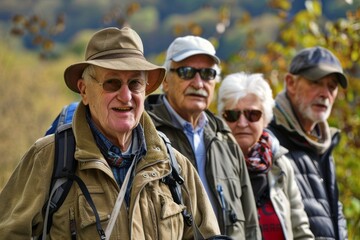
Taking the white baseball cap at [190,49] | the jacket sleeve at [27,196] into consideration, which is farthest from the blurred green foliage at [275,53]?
the jacket sleeve at [27,196]

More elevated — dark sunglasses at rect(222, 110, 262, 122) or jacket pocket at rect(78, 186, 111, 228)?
dark sunglasses at rect(222, 110, 262, 122)

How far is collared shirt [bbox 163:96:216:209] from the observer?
475 cm

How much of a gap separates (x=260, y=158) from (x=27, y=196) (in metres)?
2.15

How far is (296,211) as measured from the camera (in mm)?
5430

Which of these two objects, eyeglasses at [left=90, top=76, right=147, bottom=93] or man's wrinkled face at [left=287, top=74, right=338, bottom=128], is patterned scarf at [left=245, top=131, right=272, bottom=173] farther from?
eyeglasses at [left=90, top=76, right=147, bottom=93]

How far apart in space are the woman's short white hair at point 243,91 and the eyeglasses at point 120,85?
1.73 meters

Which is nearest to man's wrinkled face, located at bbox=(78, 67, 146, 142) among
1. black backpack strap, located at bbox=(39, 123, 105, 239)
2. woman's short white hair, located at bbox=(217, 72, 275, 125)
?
black backpack strap, located at bbox=(39, 123, 105, 239)

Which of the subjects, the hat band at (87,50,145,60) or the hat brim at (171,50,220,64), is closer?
the hat band at (87,50,145,60)

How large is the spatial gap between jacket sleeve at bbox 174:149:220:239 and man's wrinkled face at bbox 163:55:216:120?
102cm

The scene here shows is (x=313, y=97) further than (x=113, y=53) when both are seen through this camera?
Yes

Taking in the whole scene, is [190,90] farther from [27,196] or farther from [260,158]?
[27,196]

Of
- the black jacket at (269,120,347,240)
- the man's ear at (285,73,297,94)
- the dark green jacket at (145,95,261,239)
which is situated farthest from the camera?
the man's ear at (285,73,297,94)

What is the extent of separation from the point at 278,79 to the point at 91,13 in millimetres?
54275

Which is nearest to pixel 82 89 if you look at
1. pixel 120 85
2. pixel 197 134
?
pixel 120 85
